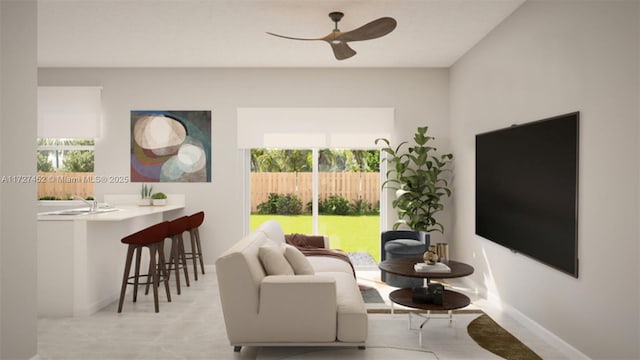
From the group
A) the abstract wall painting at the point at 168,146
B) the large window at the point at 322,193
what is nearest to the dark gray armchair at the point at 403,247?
the large window at the point at 322,193

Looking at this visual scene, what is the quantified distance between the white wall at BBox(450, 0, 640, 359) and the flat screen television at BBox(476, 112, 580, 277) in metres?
0.09

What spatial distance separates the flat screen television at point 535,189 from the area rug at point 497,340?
0.67 m

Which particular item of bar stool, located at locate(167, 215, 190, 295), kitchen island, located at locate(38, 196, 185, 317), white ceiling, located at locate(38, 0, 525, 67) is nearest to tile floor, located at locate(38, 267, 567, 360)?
kitchen island, located at locate(38, 196, 185, 317)

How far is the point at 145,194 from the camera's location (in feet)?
20.5

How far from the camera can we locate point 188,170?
6336 millimetres

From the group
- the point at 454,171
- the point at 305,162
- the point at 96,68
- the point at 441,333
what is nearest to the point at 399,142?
the point at 454,171

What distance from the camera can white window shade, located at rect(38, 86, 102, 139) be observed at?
6.26 meters

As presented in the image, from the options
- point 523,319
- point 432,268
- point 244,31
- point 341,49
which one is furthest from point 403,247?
point 244,31

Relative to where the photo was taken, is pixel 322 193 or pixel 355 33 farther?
pixel 322 193

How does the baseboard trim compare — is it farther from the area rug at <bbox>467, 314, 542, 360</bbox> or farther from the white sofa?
the white sofa

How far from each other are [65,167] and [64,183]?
8.9 inches

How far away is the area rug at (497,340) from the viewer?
3.29 meters

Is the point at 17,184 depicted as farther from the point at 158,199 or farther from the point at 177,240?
the point at 158,199

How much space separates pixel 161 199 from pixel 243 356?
330 centimetres
